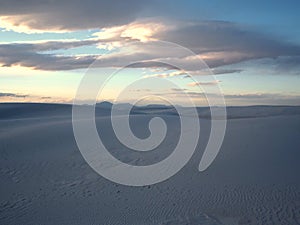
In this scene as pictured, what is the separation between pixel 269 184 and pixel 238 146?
671 cm

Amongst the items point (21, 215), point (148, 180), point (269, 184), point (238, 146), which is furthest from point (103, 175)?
point (238, 146)

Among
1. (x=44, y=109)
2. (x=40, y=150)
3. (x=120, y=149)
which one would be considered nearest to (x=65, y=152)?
(x=40, y=150)

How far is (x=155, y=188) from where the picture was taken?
13.8 meters

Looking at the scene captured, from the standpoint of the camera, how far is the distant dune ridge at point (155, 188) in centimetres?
1106

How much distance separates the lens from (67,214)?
37.0ft

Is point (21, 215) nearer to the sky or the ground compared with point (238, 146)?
nearer to the ground

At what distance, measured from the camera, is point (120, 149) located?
20.2m

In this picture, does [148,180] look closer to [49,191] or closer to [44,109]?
[49,191]

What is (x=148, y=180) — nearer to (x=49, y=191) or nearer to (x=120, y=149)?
(x=49, y=191)

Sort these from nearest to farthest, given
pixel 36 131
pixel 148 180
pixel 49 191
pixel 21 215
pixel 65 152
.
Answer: pixel 21 215 < pixel 49 191 < pixel 148 180 < pixel 65 152 < pixel 36 131

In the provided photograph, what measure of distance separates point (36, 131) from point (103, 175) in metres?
11.3

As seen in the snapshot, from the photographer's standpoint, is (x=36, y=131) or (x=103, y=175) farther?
(x=36, y=131)

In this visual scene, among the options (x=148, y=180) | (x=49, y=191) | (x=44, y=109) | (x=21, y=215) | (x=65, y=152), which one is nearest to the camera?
(x=21, y=215)

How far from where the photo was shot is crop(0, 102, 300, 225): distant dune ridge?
1106 centimetres
